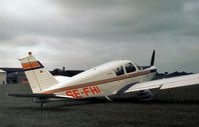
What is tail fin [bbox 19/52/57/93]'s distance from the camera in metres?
8.89

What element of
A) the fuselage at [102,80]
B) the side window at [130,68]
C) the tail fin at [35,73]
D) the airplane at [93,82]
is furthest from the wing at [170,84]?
the tail fin at [35,73]

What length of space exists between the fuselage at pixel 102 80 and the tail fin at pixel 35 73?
31cm

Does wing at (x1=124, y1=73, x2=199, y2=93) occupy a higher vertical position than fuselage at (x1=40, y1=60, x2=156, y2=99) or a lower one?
lower

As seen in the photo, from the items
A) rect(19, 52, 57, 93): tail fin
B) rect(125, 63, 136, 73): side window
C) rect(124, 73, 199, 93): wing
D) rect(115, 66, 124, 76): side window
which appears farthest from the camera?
rect(125, 63, 136, 73): side window

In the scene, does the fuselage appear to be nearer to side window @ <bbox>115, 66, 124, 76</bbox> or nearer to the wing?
side window @ <bbox>115, 66, 124, 76</bbox>

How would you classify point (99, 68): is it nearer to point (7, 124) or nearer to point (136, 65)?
point (136, 65)

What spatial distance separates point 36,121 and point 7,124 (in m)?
0.77

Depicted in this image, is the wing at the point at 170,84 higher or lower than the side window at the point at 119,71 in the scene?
lower

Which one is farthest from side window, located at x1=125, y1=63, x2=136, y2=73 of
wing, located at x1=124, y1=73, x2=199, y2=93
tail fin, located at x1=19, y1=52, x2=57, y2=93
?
tail fin, located at x1=19, y1=52, x2=57, y2=93

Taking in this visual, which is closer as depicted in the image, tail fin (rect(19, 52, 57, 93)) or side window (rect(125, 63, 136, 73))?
tail fin (rect(19, 52, 57, 93))

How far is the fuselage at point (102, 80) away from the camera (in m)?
9.20

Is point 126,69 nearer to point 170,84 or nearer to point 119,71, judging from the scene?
point 119,71

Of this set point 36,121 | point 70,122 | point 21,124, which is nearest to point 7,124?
point 21,124

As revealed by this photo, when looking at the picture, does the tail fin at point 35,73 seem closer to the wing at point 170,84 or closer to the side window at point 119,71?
the side window at point 119,71
